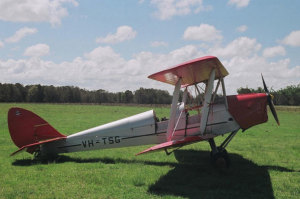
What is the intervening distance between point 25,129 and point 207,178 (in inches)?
227

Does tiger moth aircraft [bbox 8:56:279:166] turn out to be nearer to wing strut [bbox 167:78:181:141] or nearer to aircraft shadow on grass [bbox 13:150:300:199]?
wing strut [bbox 167:78:181:141]

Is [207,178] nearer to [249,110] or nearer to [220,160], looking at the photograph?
[220,160]

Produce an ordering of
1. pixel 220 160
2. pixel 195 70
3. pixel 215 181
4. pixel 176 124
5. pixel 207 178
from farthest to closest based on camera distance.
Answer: pixel 176 124 → pixel 195 70 → pixel 220 160 → pixel 207 178 → pixel 215 181

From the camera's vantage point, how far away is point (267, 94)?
7.27 meters

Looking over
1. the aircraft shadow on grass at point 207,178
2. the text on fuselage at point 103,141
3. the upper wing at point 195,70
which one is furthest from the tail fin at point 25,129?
the upper wing at point 195,70

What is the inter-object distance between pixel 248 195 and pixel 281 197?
61cm

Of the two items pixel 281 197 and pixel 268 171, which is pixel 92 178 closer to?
pixel 281 197

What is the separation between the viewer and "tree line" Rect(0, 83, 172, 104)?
264ft

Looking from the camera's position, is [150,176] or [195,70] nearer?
[150,176]

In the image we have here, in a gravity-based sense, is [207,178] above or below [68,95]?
below

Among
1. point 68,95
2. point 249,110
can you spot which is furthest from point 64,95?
point 249,110

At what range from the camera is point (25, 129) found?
26.2 feet

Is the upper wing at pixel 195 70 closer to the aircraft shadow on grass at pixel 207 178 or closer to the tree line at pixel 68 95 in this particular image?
the aircraft shadow on grass at pixel 207 178

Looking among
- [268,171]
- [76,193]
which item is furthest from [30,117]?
[268,171]
